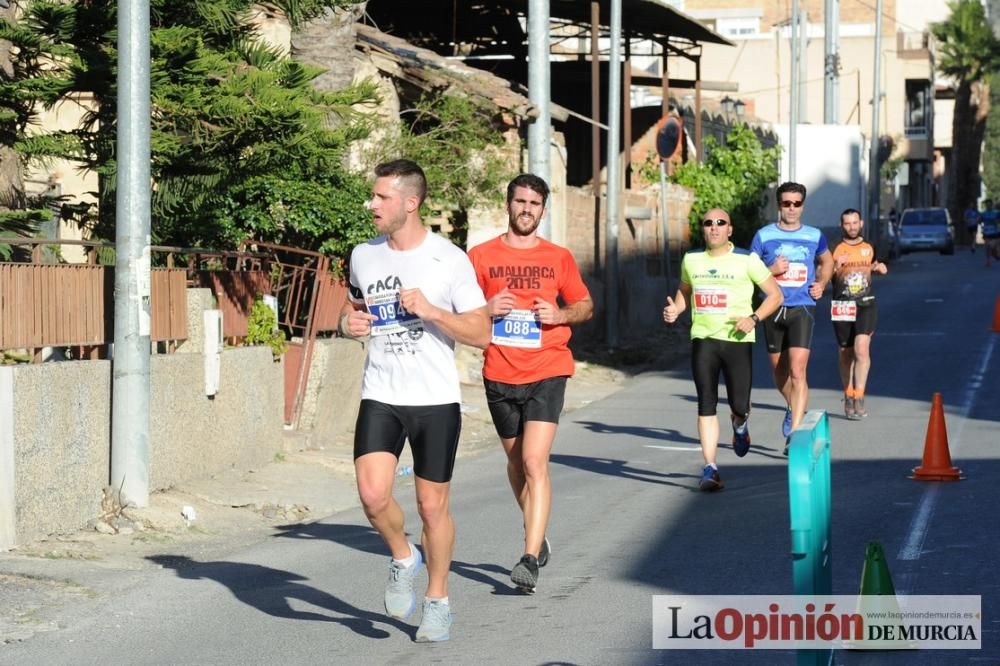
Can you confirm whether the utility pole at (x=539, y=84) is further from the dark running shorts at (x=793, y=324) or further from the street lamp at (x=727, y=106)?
the street lamp at (x=727, y=106)

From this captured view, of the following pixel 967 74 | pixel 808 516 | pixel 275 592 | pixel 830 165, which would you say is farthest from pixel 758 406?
pixel 967 74

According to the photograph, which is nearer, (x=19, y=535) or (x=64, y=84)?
(x=19, y=535)

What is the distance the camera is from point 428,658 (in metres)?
6.79

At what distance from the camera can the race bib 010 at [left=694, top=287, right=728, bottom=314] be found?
11445 millimetres

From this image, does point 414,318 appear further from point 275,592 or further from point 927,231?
point 927,231

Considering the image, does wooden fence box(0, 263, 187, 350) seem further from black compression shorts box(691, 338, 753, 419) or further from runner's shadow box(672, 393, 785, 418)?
runner's shadow box(672, 393, 785, 418)

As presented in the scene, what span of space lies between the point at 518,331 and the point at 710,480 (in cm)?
330

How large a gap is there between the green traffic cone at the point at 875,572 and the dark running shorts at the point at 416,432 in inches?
69.7

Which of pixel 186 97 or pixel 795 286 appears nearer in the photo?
pixel 186 97

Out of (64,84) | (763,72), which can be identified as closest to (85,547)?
(64,84)

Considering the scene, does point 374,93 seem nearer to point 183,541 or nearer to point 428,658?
point 183,541

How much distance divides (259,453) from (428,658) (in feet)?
21.2

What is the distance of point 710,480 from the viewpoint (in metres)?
11.3

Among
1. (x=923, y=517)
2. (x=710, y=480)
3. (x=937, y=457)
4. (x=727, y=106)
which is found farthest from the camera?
(x=727, y=106)
